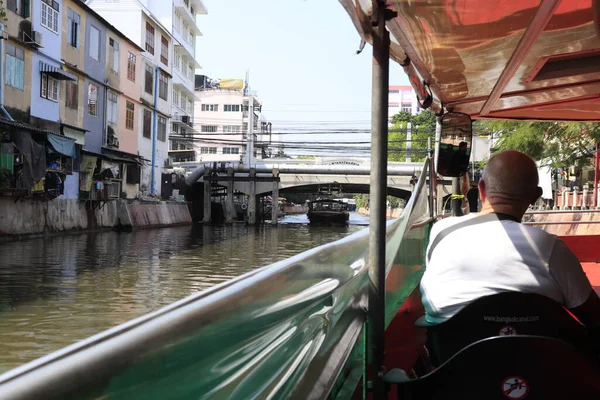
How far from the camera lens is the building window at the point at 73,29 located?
2388 cm

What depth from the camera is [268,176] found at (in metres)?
40.2

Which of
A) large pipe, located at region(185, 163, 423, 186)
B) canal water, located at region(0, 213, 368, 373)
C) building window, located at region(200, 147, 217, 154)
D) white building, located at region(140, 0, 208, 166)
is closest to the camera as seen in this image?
canal water, located at region(0, 213, 368, 373)

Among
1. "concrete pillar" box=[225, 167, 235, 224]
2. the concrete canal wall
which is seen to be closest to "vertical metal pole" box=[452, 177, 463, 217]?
the concrete canal wall

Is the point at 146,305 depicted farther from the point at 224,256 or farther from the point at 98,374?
the point at 98,374

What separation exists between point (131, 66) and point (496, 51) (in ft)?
98.1

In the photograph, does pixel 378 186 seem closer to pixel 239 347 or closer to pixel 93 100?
pixel 239 347

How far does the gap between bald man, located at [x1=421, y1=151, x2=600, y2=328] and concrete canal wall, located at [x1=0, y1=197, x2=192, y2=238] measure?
19.4 meters

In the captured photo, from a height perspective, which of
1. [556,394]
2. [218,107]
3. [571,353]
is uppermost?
[218,107]

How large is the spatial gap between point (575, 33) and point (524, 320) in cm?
191

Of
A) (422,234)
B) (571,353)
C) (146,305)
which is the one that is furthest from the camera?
(146,305)

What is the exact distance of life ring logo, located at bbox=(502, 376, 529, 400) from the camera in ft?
5.24

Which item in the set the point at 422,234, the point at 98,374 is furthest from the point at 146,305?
the point at 98,374

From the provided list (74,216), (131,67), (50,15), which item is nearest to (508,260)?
(50,15)

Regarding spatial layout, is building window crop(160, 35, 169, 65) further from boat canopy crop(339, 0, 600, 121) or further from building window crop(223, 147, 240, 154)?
boat canopy crop(339, 0, 600, 121)
